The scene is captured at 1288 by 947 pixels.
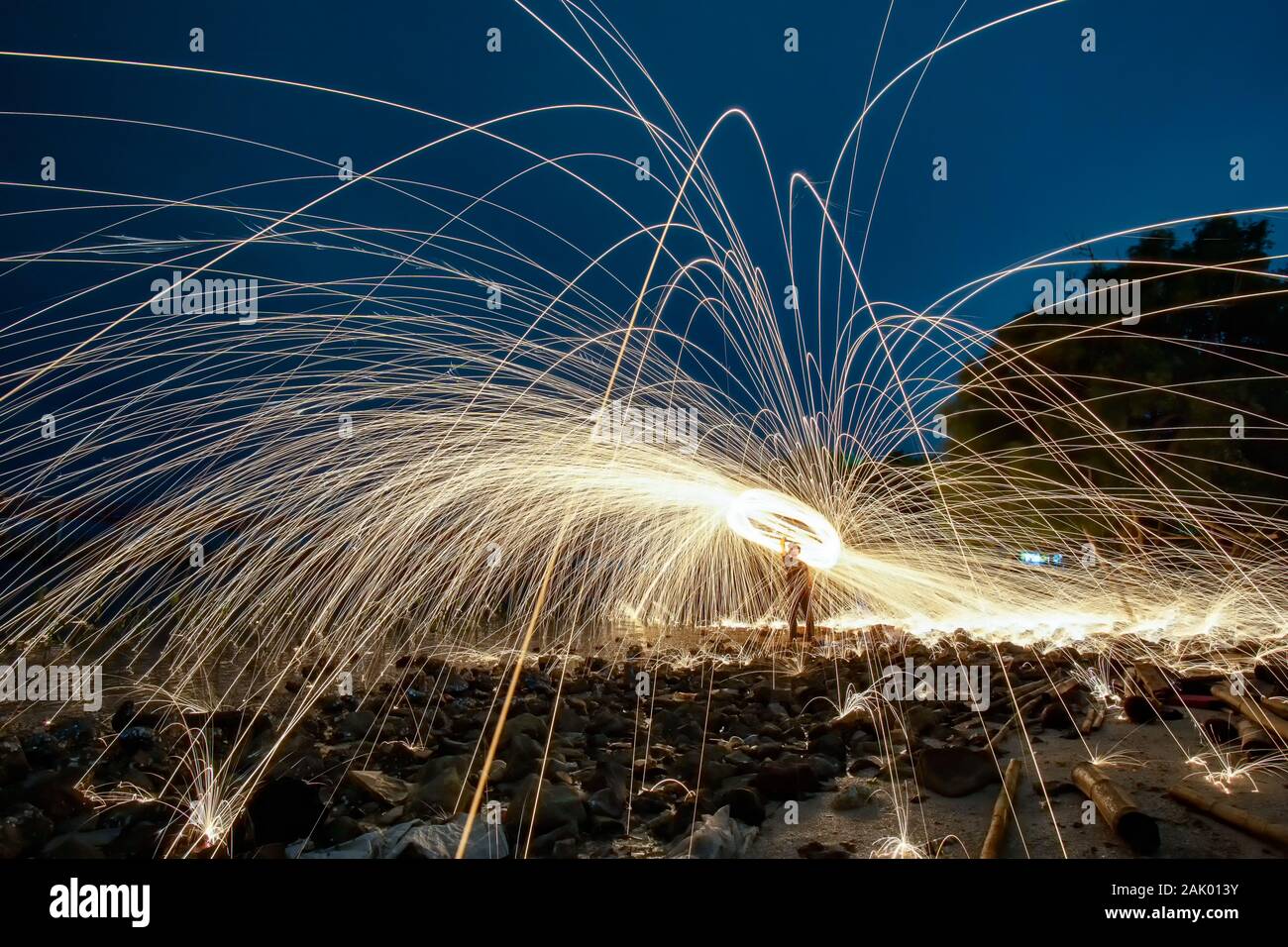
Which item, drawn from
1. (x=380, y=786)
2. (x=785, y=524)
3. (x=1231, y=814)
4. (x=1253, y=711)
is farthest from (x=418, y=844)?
(x=785, y=524)

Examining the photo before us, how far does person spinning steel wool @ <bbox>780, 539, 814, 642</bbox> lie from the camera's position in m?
9.30

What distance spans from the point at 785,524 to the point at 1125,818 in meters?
5.64

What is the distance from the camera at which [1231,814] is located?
3.53 meters

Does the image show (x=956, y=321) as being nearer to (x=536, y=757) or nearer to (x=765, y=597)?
(x=536, y=757)

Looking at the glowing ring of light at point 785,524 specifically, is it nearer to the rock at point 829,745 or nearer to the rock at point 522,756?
the rock at point 829,745

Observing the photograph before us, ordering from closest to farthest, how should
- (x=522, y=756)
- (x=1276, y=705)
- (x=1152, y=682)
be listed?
(x=522, y=756), (x=1276, y=705), (x=1152, y=682)

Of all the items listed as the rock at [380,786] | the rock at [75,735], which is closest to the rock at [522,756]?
the rock at [380,786]

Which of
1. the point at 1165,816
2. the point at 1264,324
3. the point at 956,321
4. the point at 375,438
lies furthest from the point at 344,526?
the point at 1264,324

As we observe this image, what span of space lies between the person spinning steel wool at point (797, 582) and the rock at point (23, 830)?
743 cm

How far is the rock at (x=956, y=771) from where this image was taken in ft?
14.0

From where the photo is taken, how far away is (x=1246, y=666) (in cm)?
692

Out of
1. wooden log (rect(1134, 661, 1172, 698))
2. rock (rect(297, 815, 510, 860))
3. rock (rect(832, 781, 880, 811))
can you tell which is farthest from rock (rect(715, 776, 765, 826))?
wooden log (rect(1134, 661, 1172, 698))

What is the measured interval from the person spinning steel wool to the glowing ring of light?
92 millimetres

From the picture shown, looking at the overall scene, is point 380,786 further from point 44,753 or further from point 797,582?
point 797,582
